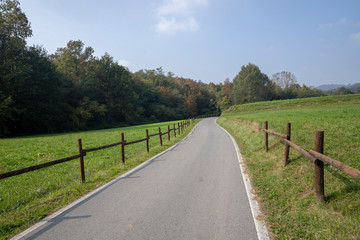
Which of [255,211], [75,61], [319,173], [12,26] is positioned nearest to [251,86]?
[75,61]

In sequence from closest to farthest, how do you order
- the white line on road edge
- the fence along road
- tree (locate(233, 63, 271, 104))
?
the white line on road edge < the fence along road < tree (locate(233, 63, 271, 104))

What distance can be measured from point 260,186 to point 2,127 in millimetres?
35703

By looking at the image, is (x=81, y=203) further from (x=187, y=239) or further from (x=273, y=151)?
(x=273, y=151)

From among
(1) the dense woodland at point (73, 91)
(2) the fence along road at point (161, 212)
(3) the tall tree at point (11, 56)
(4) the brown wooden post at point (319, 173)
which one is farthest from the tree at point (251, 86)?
(4) the brown wooden post at point (319, 173)

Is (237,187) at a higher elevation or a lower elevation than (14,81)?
→ lower

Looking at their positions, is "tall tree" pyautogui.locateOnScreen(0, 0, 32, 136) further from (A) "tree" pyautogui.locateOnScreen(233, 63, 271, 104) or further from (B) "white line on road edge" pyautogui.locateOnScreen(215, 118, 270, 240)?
(A) "tree" pyautogui.locateOnScreen(233, 63, 271, 104)

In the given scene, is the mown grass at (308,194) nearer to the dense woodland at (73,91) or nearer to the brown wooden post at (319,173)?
the brown wooden post at (319,173)

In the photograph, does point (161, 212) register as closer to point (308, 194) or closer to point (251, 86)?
point (308, 194)

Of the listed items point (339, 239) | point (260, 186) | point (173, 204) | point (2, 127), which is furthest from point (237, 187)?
point (2, 127)

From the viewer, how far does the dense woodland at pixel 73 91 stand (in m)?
32.3

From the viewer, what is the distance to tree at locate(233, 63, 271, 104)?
3086 inches

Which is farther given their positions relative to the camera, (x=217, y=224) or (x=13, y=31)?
(x=13, y=31)

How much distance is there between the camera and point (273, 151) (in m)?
8.39

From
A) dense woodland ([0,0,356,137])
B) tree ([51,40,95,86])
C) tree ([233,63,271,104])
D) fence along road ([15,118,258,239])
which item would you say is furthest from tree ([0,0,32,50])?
tree ([233,63,271,104])
